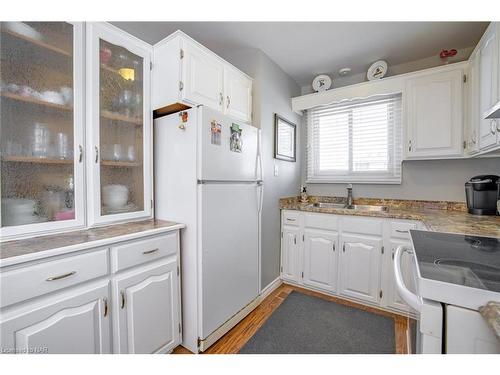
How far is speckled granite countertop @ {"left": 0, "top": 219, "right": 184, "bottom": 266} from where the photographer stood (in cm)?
88

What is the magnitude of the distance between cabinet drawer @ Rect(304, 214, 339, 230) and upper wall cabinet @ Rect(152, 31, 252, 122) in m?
1.33

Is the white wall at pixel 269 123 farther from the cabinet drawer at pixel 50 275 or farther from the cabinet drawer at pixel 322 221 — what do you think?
the cabinet drawer at pixel 50 275

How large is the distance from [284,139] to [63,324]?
2.29 metres

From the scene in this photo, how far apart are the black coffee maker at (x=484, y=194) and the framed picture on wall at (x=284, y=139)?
5.27ft

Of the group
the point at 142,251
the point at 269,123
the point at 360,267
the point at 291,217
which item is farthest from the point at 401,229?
the point at 142,251

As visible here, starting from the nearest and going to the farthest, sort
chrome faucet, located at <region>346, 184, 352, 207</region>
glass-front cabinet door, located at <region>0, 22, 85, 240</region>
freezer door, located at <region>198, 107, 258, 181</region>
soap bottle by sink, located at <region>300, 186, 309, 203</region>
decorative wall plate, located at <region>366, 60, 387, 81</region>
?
glass-front cabinet door, located at <region>0, 22, 85, 240</region>, freezer door, located at <region>198, 107, 258, 181</region>, decorative wall plate, located at <region>366, 60, 387, 81</region>, chrome faucet, located at <region>346, 184, 352, 207</region>, soap bottle by sink, located at <region>300, 186, 309, 203</region>

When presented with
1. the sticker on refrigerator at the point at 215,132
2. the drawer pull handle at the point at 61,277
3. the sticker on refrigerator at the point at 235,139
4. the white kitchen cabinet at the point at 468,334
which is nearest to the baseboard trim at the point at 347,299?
the white kitchen cabinet at the point at 468,334

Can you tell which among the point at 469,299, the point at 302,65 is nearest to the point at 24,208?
the point at 469,299

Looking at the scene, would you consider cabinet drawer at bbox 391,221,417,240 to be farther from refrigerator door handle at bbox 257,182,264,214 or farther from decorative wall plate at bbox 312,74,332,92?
decorative wall plate at bbox 312,74,332,92

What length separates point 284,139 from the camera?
251 centimetres

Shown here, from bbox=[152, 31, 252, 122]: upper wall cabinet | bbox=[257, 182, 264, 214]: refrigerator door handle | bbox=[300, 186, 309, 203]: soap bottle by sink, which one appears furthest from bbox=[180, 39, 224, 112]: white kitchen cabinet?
bbox=[300, 186, 309, 203]: soap bottle by sink

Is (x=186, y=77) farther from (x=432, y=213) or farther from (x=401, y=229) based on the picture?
(x=432, y=213)

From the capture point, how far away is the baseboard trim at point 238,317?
4.90 feet

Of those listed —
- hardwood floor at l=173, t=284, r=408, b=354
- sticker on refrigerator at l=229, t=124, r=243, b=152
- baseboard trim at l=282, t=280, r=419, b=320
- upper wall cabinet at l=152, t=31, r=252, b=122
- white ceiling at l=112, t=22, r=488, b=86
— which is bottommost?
hardwood floor at l=173, t=284, r=408, b=354
